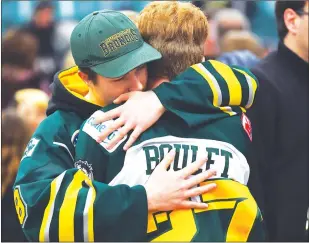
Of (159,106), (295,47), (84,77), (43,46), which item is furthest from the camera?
(43,46)

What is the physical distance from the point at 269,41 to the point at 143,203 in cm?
732

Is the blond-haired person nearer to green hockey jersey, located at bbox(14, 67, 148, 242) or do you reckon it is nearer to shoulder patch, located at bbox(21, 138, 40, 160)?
green hockey jersey, located at bbox(14, 67, 148, 242)

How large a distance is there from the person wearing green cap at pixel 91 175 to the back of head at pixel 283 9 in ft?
5.70

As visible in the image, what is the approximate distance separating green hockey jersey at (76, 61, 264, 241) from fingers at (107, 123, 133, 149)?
0.01 meters

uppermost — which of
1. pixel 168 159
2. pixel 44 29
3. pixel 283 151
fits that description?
pixel 168 159

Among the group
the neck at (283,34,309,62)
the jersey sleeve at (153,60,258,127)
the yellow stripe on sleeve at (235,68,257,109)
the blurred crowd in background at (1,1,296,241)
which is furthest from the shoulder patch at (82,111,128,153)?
the neck at (283,34,309,62)

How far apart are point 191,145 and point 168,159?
3.7 inches

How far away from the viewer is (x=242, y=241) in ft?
9.23

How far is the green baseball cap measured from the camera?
296 cm

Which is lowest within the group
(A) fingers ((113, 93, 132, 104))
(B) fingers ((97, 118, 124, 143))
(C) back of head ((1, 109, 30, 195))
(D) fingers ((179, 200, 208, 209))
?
(C) back of head ((1, 109, 30, 195))

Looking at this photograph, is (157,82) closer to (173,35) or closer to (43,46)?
(173,35)

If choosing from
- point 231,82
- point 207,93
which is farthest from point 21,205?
point 231,82

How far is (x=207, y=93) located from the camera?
2928 mm

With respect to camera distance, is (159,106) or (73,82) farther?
(73,82)
